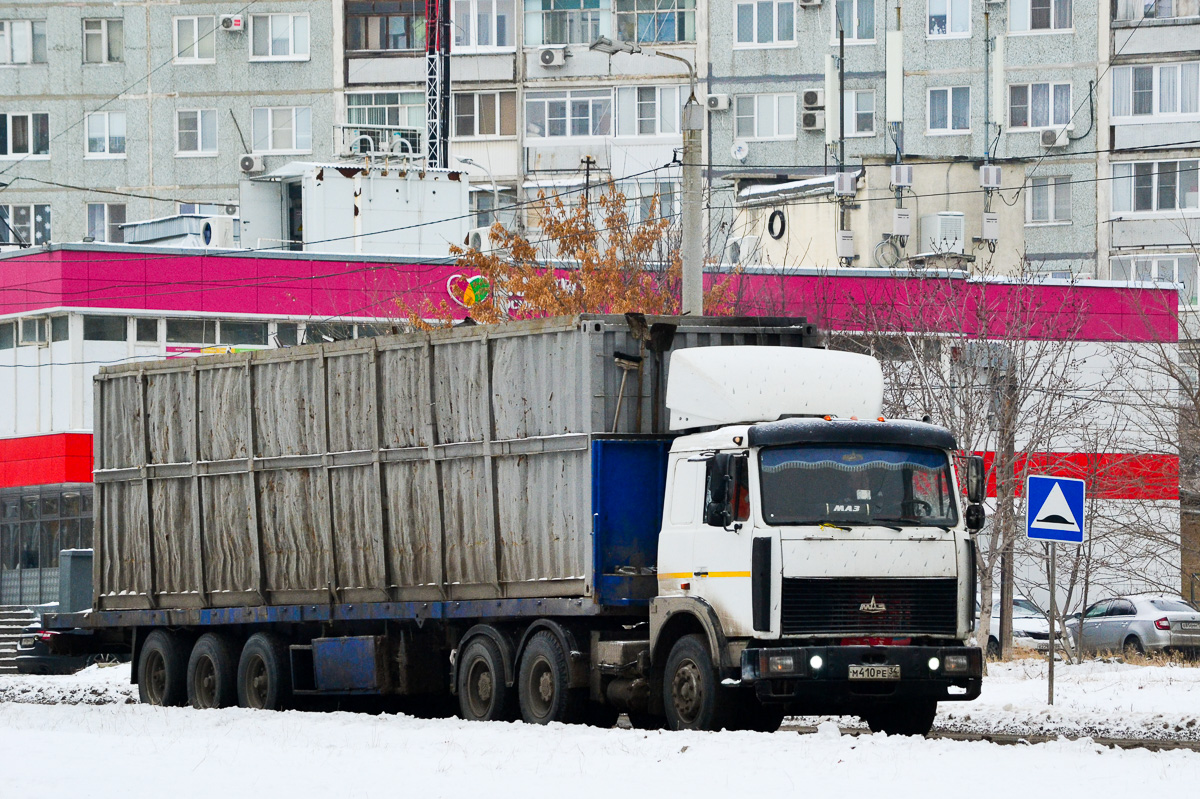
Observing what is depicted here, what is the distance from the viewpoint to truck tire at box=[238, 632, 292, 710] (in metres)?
21.3

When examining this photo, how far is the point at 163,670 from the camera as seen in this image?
23297mm

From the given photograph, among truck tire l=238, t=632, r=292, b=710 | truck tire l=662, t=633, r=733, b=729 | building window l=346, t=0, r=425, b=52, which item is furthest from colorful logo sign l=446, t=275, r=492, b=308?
truck tire l=662, t=633, r=733, b=729

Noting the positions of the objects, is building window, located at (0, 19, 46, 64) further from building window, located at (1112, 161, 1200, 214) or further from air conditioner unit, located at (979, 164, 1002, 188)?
building window, located at (1112, 161, 1200, 214)

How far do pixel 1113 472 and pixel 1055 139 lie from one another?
25.7 m

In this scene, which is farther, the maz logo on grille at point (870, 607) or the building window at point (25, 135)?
the building window at point (25, 135)

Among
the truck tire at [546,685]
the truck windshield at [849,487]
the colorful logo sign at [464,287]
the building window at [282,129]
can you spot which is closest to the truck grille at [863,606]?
the truck windshield at [849,487]

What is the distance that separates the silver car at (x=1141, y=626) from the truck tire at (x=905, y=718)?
19878 mm

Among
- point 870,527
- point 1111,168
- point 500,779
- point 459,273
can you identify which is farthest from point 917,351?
point 1111,168

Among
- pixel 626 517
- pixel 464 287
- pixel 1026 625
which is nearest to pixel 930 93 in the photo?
pixel 464 287

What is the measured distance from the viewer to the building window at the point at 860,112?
62.6m

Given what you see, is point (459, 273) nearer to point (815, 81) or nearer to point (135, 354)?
point (135, 354)

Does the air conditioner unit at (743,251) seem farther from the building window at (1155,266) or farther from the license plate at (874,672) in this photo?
the license plate at (874,672)

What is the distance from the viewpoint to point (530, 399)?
18.2 metres

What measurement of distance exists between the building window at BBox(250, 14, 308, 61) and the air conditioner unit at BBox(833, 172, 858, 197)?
2166 cm
